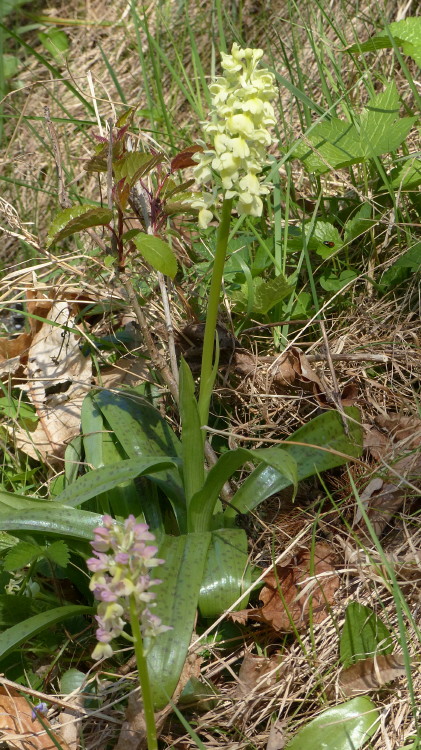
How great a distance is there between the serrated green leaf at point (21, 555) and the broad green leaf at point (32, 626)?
4.6 inches

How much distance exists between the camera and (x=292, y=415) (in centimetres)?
207

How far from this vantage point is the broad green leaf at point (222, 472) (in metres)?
1.51

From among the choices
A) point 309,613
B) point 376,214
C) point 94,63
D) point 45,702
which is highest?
point 94,63

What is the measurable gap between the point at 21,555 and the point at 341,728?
74 cm

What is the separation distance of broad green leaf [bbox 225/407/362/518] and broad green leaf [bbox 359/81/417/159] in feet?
2.77

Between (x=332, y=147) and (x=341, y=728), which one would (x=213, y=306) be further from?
(x=332, y=147)

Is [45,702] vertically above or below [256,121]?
below

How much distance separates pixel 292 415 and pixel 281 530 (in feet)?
1.18

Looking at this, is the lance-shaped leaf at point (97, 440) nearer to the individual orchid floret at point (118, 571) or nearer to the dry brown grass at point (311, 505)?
the dry brown grass at point (311, 505)

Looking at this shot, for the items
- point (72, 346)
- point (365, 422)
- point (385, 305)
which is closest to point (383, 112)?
point (385, 305)

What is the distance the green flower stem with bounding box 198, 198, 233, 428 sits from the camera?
5.07 feet

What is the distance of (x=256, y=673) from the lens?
1.60 meters

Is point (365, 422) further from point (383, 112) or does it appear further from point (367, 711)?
point (383, 112)

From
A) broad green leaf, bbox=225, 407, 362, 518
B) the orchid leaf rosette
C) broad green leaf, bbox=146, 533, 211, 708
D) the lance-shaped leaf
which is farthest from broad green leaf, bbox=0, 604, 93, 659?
the orchid leaf rosette
